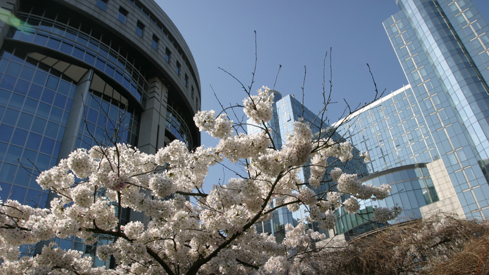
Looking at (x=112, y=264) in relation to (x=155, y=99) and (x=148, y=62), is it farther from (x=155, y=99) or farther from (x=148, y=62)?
(x=148, y=62)

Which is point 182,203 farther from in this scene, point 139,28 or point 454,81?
point 454,81

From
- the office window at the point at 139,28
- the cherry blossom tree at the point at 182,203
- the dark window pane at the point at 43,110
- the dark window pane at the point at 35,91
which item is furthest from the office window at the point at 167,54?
the cherry blossom tree at the point at 182,203

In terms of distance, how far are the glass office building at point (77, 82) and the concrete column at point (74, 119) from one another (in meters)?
0.07

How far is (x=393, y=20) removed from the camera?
58.5 metres

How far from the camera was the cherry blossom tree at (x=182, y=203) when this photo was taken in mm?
4840

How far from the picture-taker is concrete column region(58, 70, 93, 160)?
56.6ft

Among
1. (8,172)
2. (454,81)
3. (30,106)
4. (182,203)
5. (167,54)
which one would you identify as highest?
(454,81)

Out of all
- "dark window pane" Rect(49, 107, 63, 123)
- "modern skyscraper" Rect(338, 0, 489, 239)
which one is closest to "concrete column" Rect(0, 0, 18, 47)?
"dark window pane" Rect(49, 107, 63, 123)

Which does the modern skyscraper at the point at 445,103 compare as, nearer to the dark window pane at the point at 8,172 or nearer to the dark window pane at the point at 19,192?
the dark window pane at the point at 19,192

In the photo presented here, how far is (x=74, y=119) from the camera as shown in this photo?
60.4ft

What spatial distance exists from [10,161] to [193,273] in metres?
15.4

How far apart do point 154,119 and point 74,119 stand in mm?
5778

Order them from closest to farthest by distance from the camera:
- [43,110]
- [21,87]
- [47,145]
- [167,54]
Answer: [47,145], [21,87], [43,110], [167,54]

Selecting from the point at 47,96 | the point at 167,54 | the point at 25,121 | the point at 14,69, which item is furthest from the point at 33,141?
the point at 167,54
